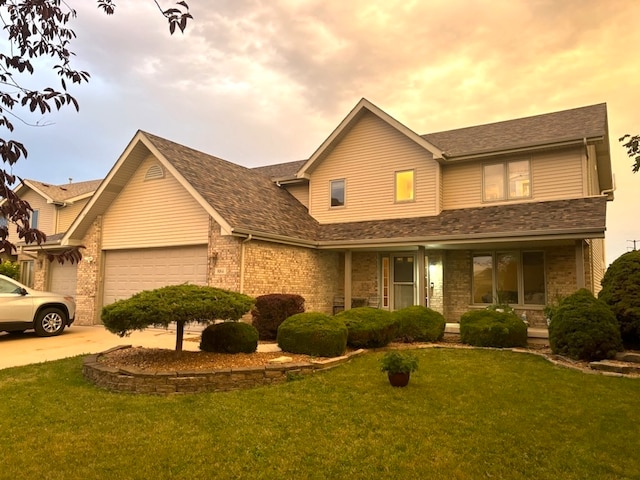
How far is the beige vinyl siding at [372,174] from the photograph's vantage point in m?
15.6

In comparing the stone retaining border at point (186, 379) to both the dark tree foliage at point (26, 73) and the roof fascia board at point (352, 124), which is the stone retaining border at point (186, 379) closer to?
the dark tree foliage at point (26, 73)

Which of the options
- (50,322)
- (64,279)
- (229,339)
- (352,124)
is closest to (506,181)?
(352,124)

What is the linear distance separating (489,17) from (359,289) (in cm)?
949

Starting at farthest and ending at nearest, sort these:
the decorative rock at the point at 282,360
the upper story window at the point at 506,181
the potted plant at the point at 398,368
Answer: the upper story window at the point at 506,181 → the decorative rock at the point at 282,360 → the potted plant at the point at 398,368

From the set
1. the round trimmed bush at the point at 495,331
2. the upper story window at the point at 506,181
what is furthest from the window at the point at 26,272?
the upper story window at the point at 506,181

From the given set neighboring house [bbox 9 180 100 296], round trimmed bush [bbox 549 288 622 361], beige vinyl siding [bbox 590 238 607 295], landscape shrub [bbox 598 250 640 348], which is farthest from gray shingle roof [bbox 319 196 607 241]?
neighboring house [bbox 9 180 100 296]

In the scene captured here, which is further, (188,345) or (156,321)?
(188,345)

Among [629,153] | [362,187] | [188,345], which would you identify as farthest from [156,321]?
[362,187]

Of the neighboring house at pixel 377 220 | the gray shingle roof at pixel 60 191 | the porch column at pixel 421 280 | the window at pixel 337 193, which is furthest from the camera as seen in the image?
the gray shingle roof at pixel 60 191

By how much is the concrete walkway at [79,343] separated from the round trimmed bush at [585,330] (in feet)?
8.01

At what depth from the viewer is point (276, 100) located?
2028 centimetres

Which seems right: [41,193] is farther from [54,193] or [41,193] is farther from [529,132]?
[529,132]

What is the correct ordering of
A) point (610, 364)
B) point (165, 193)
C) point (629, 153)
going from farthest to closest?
point (165, 193), point (610, 364), point (629, 153)

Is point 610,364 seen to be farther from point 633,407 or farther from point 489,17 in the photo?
point 489,17
